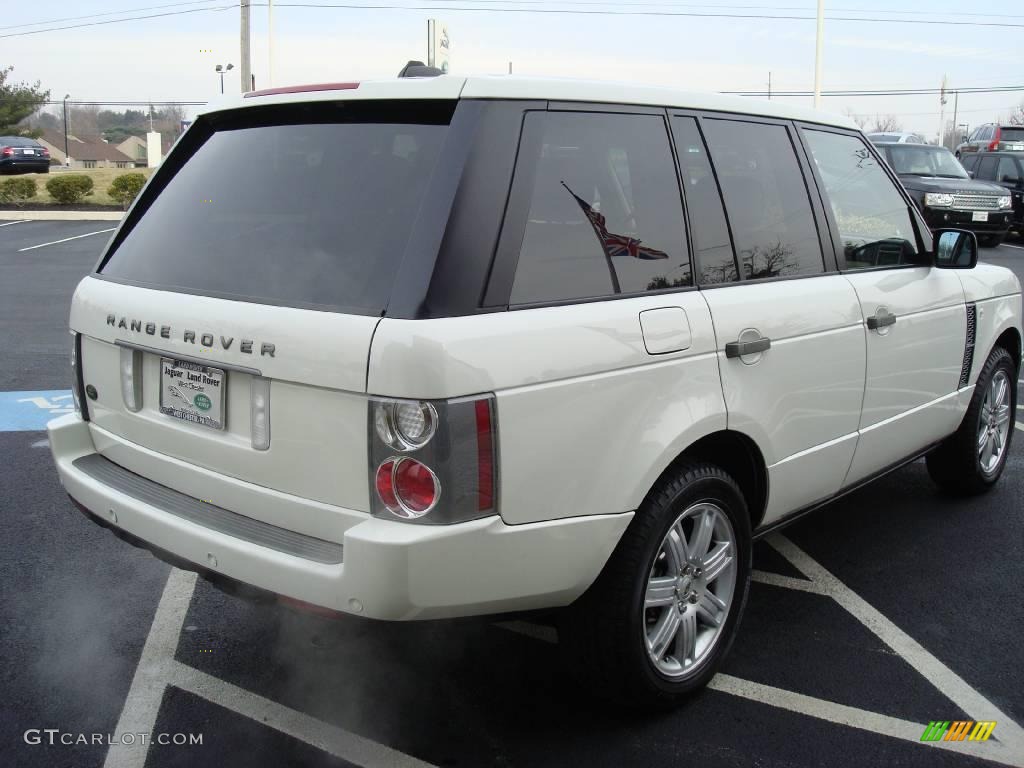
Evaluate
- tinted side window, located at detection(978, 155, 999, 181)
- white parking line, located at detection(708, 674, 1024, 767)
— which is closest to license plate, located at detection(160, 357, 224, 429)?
white parking line, located at detection(708, 674, 1024, 767)

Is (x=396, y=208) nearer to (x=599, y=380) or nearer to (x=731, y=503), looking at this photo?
(x=599, y=380)

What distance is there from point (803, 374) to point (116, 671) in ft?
8.57

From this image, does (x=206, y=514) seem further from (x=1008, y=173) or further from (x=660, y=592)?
(x=1008, y=173)

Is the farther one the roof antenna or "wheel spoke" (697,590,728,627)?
"wheel spoke" (697,590,728,627)

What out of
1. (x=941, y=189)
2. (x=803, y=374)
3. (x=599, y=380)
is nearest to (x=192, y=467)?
(x=599, y=380)

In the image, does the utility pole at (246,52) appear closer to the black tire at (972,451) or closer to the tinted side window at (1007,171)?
the tinted side window at (1007,171)

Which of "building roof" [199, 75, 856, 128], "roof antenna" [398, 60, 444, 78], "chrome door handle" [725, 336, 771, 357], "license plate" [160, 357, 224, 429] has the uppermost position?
"roof antenna" [398, 60, 444, 78]

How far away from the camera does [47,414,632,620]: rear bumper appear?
237 cm

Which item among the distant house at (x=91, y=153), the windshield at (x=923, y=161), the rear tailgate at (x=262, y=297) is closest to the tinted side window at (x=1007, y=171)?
the windshield at (x=923, y=161)

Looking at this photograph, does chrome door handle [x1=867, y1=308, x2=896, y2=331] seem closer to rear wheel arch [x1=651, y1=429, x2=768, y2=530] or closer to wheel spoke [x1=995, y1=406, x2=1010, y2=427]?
rear wheel arch [x1=651, y1=429, x2=768, y2=530]

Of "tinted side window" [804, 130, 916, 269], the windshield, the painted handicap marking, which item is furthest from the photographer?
the windshield

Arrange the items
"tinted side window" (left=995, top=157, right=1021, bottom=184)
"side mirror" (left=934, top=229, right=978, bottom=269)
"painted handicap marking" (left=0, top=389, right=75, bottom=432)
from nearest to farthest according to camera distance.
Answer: "side mirror" (left=934, top=229, right=978, bottom=269) < "painted handicap marking" (left=0, top=389, right=75, bottom=432) < "tinted side window" (left=995, top=157, right=1021, bottom=184)

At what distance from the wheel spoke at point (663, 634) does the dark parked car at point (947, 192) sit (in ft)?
50.0

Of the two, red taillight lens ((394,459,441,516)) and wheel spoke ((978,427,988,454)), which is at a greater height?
red taillight lens ((394,459,441,516))
